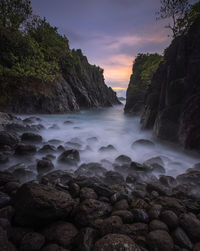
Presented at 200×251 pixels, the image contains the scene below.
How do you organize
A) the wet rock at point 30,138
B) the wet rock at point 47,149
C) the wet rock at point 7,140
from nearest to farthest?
the wet rock at point 7,140 < the wet rock at point 47,149 < the wet rock at point 30,138

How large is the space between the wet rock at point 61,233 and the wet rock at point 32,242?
0.29 feet

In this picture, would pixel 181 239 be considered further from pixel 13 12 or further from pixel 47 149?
pixel 13 12

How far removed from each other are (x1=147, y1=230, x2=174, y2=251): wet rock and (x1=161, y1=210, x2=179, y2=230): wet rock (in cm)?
25

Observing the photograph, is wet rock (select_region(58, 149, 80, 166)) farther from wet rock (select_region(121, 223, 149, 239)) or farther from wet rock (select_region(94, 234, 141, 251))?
wet rock (select_region(94, 234, 141, 251))

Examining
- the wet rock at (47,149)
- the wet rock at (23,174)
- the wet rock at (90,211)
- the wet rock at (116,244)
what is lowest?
the wet rock at (23,174)

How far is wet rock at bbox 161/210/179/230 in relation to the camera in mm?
2011

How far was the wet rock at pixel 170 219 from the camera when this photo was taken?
2.01 m

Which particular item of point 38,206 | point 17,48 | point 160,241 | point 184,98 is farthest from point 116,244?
point 17,48

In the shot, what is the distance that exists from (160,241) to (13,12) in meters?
21.5

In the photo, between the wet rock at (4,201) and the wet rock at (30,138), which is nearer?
the wet rock at (4,201)

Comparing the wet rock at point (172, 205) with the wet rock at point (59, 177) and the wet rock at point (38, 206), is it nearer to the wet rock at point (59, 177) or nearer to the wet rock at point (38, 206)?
the wet rock at point (38, 206)

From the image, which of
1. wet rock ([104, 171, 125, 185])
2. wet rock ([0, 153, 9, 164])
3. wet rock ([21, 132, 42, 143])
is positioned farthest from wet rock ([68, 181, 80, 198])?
wet rock ([21, 132, 42, 143])

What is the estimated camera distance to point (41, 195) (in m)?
2.05

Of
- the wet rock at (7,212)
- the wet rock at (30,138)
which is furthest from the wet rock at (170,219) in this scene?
the wet rock at (30,138)
